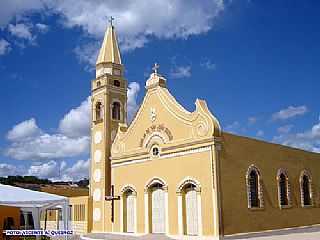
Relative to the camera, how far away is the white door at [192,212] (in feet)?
76.9

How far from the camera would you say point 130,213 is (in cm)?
2794

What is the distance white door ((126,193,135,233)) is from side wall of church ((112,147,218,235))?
0.48 metres

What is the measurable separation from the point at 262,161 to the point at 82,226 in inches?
539

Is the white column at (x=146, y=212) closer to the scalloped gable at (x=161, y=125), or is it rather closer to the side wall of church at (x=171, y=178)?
the side wall of church at (x=171, y=178)

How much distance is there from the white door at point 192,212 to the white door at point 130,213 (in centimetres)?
505

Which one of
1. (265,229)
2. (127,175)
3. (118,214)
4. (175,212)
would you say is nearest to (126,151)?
(127,175)

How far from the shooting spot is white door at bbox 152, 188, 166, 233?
25484 mm

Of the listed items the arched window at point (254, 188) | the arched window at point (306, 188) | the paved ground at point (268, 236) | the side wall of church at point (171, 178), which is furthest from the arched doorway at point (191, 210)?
the arched window at point (306, 188)

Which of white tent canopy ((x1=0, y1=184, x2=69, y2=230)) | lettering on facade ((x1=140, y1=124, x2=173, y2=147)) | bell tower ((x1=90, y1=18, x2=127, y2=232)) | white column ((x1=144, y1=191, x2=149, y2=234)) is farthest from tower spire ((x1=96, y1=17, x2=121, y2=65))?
white tent canopy ((x1=0, y1=184, x2=69, y2=230))

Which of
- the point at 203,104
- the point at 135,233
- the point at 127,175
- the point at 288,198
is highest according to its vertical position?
the point at 203,104

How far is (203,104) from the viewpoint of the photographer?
23953 mm

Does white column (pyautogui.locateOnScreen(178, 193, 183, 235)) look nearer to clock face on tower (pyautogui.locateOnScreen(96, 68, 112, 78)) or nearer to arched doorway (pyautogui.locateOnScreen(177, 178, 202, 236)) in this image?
arched doorway (pyautogui.locateOnScreen(177, 178, 202, 236))

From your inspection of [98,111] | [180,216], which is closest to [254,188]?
[180,216]

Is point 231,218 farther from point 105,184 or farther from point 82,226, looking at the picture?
point 82,226
